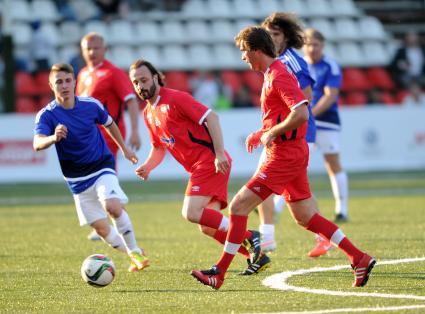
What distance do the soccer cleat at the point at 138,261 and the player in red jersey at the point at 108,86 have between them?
7.99 ft

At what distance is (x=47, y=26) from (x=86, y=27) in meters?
1.00

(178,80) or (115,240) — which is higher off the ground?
(115,240)

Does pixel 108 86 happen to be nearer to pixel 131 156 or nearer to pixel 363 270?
pixel 131 156

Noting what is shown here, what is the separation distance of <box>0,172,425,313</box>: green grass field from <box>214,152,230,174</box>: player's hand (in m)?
0.94

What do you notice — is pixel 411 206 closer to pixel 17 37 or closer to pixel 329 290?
pixel 329 290

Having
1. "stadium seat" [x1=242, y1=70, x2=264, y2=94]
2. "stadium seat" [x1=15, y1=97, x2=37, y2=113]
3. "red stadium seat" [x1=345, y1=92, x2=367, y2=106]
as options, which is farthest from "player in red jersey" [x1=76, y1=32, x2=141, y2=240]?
"red stadium seat" [x1=345, y1=92, x2=367, y2=106]

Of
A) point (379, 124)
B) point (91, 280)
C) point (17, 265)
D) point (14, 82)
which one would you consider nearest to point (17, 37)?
point (14, 82)

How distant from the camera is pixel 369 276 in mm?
8203

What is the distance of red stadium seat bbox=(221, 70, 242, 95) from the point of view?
84.6 feet

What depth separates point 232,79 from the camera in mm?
26156

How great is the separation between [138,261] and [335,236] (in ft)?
6.84

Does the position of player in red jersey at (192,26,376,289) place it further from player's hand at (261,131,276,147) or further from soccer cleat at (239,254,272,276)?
soccer cleat at (239,254,272,276)

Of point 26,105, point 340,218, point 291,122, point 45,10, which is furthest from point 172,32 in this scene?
point 291,122

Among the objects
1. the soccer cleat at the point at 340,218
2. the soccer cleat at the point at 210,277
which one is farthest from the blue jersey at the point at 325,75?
the soccer cleat at the point at 210,277
